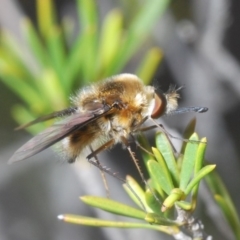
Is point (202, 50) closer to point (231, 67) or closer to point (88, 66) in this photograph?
point (231, 67)

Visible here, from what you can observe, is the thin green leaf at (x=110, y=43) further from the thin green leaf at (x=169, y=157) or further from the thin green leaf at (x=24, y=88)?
the thin green leaf at (x=169, y=157)

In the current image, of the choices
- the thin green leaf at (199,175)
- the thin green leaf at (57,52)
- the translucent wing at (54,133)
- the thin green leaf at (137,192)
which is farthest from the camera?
the thin green leaf at (57,52)

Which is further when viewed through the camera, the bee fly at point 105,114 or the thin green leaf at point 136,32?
the thin green leaf at point 136,32

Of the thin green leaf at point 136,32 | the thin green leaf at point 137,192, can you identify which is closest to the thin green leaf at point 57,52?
the thin green leaf at point 136,32

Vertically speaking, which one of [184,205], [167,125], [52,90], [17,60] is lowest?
[184,205]

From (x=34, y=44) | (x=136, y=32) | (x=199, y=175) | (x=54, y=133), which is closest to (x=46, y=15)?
A: (x=34, y=44)

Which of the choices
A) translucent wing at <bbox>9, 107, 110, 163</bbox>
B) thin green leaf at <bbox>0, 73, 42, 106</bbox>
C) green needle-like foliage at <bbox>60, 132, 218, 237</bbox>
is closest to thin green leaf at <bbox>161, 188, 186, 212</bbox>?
green needle-like foliage at <bbox>60, 132, 218, 237</bbox>

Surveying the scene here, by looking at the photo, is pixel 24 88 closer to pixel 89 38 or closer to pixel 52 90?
pixel 52 90
